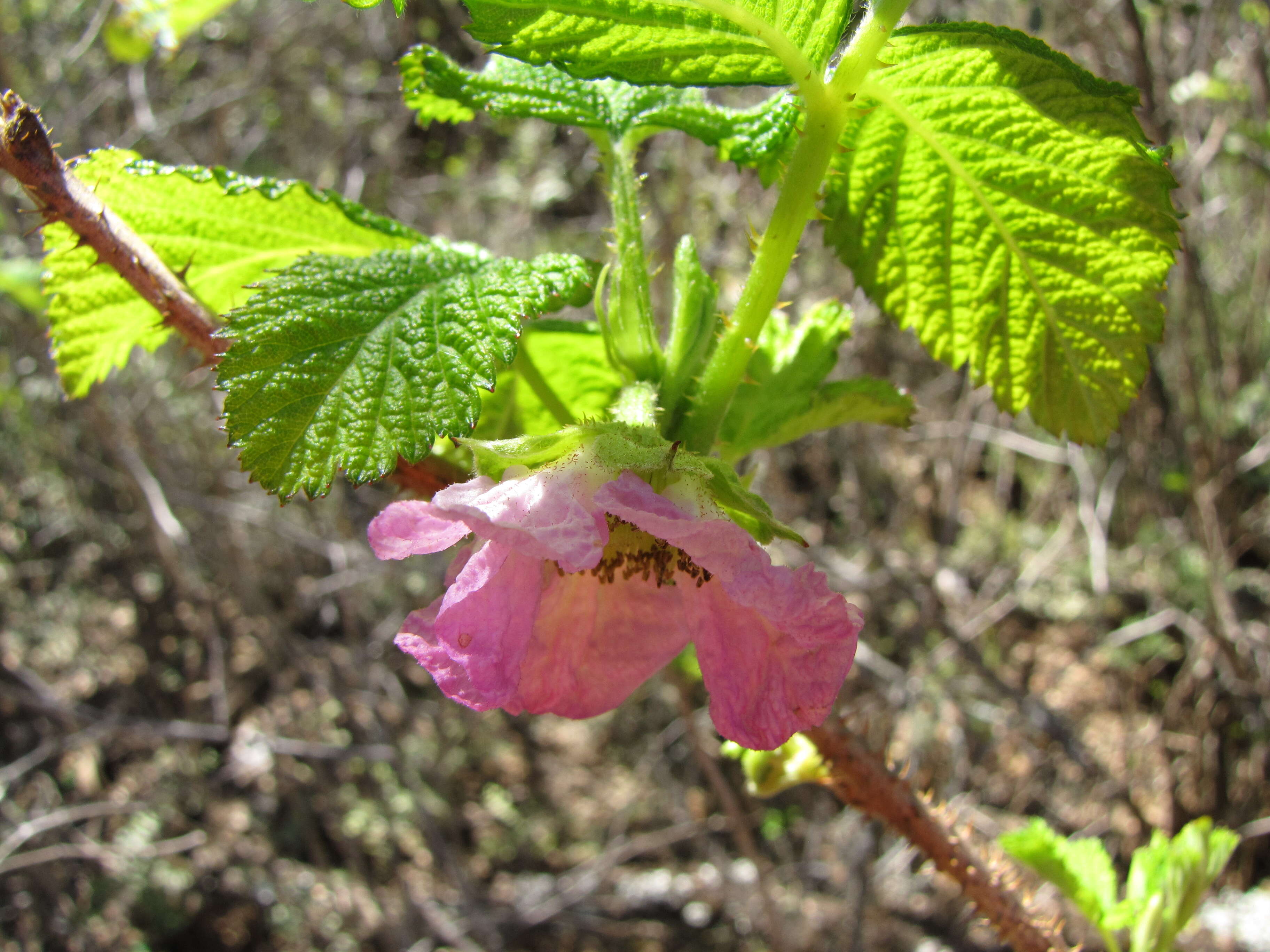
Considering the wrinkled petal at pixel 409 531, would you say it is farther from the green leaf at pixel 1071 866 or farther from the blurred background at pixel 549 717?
the blurred background at pixel 549 717

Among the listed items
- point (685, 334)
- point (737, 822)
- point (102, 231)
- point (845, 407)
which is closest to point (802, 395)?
point (845, 407)

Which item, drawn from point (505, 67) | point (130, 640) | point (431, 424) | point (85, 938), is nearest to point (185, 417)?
point (130, 640)

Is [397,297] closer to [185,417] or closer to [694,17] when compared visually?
[694,17]

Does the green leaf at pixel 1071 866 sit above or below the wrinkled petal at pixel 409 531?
below

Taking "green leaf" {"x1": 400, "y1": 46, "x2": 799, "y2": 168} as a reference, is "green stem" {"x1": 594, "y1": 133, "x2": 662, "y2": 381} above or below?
below

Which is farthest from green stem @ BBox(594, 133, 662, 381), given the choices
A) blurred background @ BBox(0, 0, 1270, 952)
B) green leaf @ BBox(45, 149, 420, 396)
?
A: blurred background @ BBox(0, 0, 1270, 952)

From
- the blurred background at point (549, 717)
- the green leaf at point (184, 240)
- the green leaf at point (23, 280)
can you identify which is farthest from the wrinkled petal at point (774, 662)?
the green leaf at point (23, 280)

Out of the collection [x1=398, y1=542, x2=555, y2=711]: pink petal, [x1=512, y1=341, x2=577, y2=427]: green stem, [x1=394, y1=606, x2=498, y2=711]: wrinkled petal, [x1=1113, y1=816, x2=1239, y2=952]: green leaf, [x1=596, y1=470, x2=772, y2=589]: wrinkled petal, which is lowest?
[x1=1113, y1=816, x2=1239, y2=952]: green leaf

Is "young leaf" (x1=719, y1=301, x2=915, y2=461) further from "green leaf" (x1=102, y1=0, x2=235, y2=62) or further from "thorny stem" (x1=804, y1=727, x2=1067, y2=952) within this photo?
"green leaf" (x1=102, y1=0, x2=235, y2=62)
